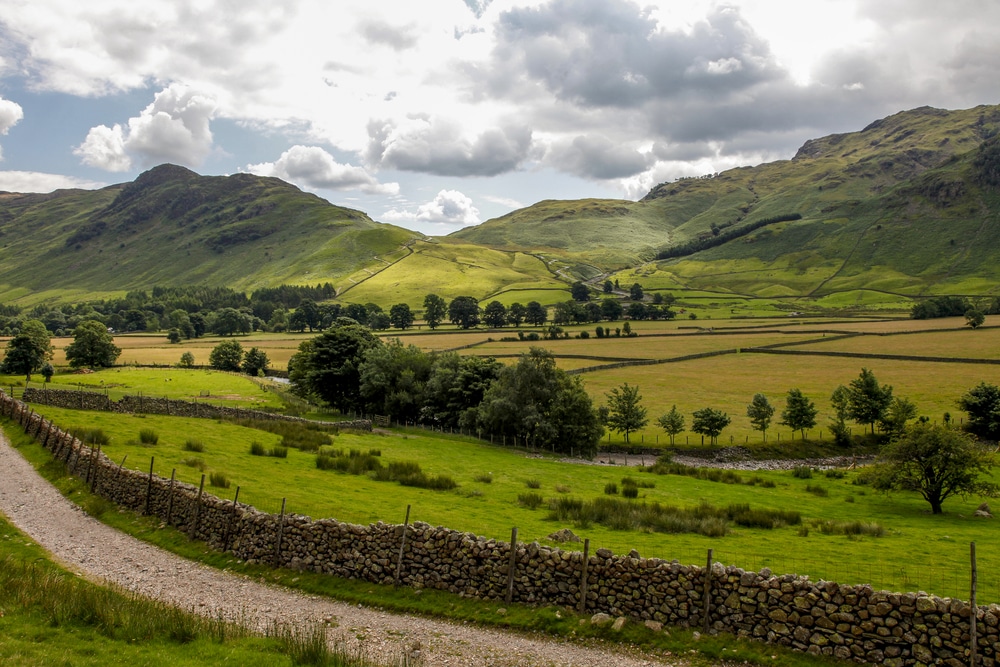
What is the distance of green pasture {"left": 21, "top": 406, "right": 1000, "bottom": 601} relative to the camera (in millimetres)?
19455

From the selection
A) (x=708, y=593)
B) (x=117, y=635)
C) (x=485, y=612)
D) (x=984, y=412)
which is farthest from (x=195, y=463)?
(x=984, y=412)

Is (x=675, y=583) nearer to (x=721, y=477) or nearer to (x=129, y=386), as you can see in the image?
(x=721, y=477)

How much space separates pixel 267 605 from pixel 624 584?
10.1m

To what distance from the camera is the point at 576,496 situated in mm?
30453

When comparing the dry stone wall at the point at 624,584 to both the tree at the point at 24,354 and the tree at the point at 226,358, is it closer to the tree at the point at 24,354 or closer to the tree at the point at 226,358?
the tree at the point at 24,354

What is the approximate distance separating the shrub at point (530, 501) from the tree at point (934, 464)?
21.2m

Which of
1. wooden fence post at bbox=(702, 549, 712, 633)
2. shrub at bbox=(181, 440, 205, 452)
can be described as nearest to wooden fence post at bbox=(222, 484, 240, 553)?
shrub at bbox=(181, 440, 205, 452)

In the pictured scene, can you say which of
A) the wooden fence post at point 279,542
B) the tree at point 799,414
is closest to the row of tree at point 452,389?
the tree at point 799,414

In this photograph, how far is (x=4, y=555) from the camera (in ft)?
56.0

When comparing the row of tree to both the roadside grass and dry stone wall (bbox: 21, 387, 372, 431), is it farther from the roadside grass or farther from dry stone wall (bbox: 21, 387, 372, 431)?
the roadside grass

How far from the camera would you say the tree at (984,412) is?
2454 inches

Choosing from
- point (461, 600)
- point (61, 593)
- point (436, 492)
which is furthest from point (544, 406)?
point (61, 593)

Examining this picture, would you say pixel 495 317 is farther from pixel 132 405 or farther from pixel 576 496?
pixel 576 496

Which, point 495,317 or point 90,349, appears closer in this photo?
point 90,349
